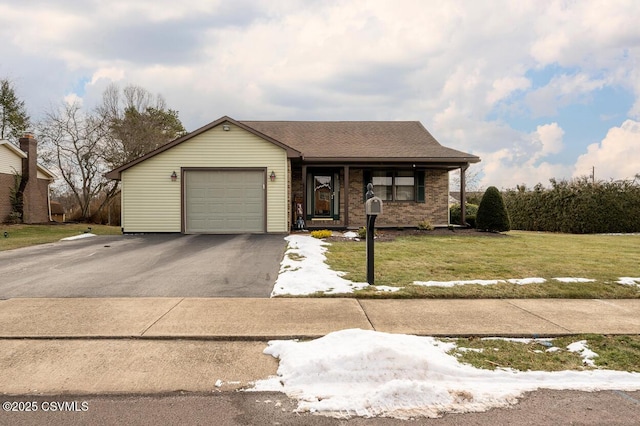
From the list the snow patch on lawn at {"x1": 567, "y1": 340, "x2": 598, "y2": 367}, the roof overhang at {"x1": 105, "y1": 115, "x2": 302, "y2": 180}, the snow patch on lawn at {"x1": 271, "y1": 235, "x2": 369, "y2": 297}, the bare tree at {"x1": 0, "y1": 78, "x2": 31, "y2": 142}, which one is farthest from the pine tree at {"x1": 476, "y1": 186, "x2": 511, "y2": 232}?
the bare tree at {"x1": 0, "y1": 78, "x2": 31, "y2": 142}

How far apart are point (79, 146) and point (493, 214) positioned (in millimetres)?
26978

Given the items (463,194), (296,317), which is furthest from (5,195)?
(463,194)

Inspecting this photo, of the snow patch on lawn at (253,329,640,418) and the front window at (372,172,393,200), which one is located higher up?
the front window at (372,172,393,200)

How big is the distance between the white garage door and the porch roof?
2.49 meters

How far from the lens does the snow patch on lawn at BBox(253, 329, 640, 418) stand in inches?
113

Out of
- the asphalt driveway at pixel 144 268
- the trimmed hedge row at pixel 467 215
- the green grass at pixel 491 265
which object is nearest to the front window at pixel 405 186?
the trimmed hedge row at pixel 467 215

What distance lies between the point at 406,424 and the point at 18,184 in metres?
26.7

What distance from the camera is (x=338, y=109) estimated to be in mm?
25328

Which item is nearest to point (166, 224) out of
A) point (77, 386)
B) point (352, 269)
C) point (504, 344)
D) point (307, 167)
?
point (307, 167)

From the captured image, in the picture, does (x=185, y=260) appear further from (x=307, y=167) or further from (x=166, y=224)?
(x=307, y=167)

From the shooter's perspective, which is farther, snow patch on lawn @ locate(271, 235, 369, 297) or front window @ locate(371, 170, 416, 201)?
front window @ locate(371, 170, 416, 201)

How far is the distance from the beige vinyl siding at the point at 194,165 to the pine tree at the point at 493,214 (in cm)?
809

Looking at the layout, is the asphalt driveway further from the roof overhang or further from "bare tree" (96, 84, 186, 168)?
"bare tree" (96, 84, 186, 168)

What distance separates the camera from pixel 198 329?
454 centimetres
